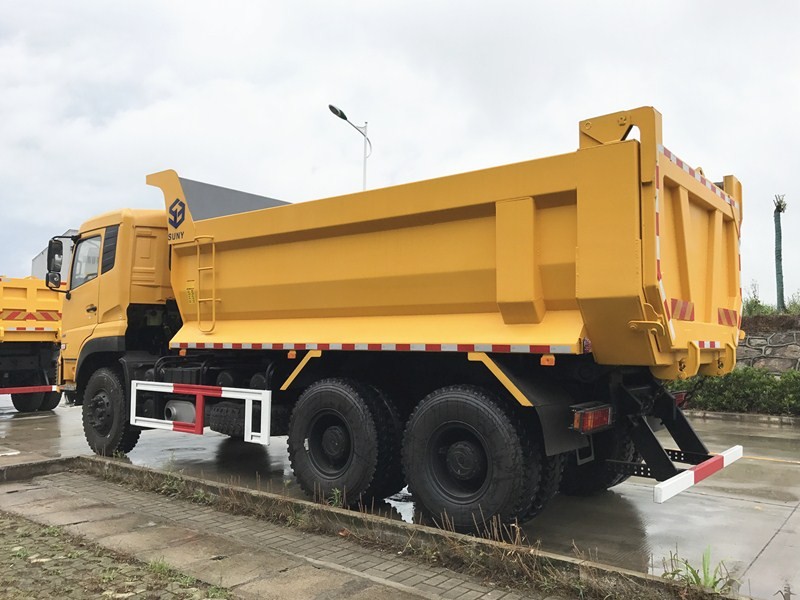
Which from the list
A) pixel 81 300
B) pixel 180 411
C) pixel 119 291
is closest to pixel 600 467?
pixel 180 411

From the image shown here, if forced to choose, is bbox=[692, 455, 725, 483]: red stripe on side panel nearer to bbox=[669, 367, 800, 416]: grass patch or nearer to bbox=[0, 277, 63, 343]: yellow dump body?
bbox=[669, 367, 800, 416]: grass patch

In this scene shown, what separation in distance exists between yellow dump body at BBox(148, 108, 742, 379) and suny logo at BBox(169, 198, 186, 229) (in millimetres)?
541

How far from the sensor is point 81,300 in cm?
827

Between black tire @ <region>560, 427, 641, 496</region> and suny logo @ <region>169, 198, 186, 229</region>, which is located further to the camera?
suny logo @ <region>169, 198, 186, 229</region>

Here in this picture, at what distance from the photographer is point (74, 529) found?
4902mm

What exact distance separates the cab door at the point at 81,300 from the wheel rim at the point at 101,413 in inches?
27.2

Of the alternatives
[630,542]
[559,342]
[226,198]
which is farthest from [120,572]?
[226,198]

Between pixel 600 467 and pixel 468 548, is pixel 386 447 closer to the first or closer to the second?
pixel 468 548

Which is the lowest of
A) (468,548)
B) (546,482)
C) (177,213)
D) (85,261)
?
(468,548)

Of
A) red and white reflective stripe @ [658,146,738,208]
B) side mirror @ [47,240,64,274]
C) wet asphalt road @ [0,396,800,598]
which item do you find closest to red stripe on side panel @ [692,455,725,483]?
wet asphalt road @ [0,396,800,598]

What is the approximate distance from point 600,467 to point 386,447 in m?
1.88

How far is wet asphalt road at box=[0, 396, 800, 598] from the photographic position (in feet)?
14.2

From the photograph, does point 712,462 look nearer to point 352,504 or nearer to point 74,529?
point 352,504

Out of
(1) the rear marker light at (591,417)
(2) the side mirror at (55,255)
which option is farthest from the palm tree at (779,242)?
(2) the side mirror at (55,255)
